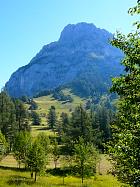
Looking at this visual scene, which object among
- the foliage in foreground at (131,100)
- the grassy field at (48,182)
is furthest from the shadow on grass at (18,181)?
the foliage in foreground at (131,100)

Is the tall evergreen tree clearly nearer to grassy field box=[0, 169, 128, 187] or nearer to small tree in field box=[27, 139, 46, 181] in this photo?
grassy field box=[0, 169, 128, 187]

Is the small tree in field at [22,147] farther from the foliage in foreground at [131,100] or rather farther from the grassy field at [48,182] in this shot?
the foliage in foreground at [131,100]

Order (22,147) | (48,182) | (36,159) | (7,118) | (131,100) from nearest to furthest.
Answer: (131,100), (48,182), (36,159), (22,147), (7,118)

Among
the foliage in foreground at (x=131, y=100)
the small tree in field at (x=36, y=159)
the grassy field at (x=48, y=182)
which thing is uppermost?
the foliage in foreground at (x=131, y=100)

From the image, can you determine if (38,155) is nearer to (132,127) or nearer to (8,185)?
(8,185)

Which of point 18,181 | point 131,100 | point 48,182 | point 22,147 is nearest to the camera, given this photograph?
point 131,100

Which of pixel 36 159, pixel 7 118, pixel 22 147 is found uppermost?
pixel 7 118

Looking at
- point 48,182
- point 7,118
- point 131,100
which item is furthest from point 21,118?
point 131,100

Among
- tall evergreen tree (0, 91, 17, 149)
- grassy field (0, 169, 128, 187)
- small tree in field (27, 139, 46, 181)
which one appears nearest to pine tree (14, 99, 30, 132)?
tall evergreen tree (0, 91, 17, 149)

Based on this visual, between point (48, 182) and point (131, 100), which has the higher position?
point (131, 100)

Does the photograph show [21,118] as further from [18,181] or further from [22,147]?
[18,181]

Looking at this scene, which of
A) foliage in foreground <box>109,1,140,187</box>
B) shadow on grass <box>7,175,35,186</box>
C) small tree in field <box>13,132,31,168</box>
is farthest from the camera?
small tree in field <box>13,132,31,168</box>

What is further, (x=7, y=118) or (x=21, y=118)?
(x=21, y=118)

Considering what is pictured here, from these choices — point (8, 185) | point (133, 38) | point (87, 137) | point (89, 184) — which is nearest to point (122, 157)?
point (133, 38)
